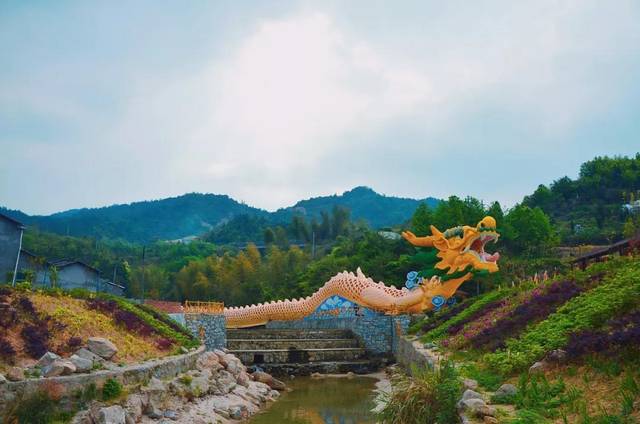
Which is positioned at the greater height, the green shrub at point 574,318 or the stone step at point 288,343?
the green shrub at point 574,318

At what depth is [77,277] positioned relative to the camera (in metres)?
26.7

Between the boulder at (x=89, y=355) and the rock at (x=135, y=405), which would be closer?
the rock at (x=135, y=405)

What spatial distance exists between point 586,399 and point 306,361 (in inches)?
520

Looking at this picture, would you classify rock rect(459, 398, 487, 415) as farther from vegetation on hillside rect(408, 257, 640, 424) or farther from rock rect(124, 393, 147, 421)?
rock rect(124, 393, 147, 421)

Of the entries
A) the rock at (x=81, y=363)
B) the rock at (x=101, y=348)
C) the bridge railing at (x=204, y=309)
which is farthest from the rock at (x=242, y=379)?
the rock at (x=81, y=363)

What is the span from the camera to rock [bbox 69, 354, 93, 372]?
869cm

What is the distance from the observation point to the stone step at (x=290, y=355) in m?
18.3

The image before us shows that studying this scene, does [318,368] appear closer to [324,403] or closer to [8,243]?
[324,403]

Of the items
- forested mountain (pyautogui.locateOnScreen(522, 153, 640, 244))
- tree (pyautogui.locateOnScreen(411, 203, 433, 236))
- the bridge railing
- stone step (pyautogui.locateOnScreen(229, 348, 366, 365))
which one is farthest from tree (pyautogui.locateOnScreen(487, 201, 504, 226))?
the bridge railing

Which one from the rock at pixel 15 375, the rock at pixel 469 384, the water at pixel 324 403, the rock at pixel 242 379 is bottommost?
the water at pixel 324 403

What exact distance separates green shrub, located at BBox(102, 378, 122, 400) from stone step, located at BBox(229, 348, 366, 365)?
9.78 m

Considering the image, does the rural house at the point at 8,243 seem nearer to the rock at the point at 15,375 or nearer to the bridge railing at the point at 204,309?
the bridge railing at the point at 204,309

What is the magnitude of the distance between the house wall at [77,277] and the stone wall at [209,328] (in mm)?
9034

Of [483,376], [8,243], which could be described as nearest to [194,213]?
[8,243]
